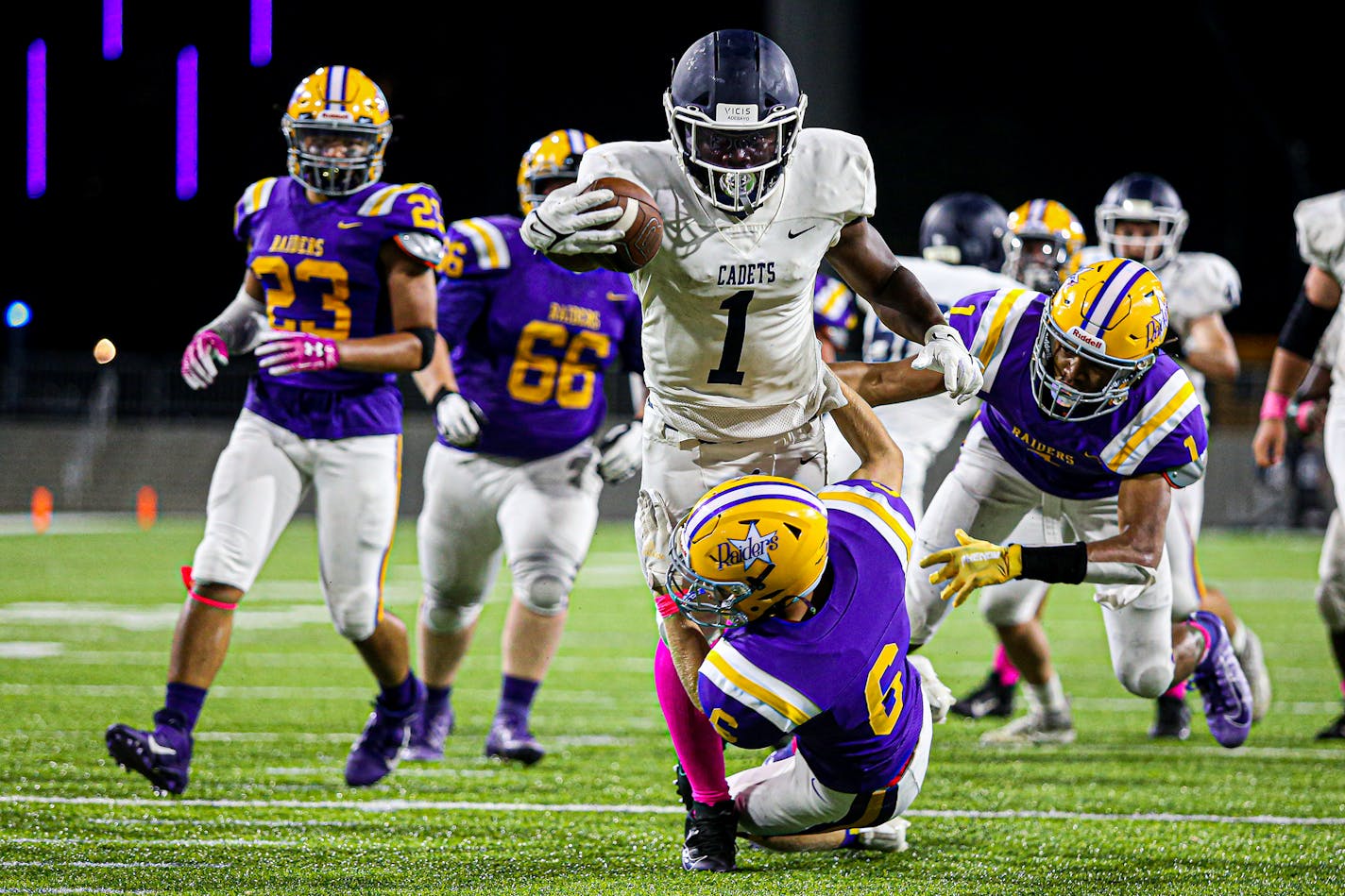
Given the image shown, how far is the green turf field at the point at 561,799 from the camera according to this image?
2951 millimetres

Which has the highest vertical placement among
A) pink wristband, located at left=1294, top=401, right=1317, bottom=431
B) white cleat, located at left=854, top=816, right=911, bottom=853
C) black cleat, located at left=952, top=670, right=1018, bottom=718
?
pink wristband, located at left=1294, top=401, right=1317, bottom=431

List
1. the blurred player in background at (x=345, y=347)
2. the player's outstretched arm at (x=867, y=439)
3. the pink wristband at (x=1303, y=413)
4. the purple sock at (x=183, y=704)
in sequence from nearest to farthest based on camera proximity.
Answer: the player's outstretched arm at (x=867, y=439) < the purple sock at (x=183, y=704) < the blurred player in background at (x=345, y=347) < the pink wristband at (x=1303, y=413)

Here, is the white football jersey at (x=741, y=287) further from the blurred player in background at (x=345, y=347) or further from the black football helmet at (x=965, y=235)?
the black football helmet at (x=965, y=235)

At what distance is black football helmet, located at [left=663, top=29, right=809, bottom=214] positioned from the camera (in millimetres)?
→ 2832

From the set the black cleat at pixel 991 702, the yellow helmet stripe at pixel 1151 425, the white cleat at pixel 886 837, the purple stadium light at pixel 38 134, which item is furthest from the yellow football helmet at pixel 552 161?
the purple stadium light at pixel 38 134

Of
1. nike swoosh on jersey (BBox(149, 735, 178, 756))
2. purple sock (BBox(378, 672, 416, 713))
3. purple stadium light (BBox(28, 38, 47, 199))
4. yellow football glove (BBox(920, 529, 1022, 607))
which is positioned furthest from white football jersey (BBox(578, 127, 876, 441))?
purple stadium light (BBox(28, 38, 47, 199))

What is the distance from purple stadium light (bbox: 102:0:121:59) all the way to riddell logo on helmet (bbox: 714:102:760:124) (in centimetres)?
1505

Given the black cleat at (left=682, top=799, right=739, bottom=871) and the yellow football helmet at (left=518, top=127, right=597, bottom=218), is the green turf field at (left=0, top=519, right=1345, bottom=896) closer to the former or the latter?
the black cleat at (left=682, top=799, right=739, bottom=871)

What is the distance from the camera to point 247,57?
16.5 metres

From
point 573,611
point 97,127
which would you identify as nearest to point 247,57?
point 97,127

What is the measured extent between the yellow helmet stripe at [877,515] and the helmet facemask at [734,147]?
58cm

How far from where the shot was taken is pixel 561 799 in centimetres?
381

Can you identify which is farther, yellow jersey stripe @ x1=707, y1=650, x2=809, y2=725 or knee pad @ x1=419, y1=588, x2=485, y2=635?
knee pad @ x1=419, y1=588, x2=485, y2=635

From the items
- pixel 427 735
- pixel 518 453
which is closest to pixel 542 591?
pixel 518 453
